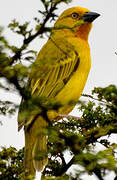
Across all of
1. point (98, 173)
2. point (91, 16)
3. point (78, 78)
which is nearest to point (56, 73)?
point (78, 78)

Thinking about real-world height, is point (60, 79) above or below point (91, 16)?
below

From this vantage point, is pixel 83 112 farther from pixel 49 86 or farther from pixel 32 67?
pixel 32 67

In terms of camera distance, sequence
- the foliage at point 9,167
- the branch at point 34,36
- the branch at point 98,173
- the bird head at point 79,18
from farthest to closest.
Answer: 1. the bird head at point 79,18
2. the foliage at point 9,167
3. the branch at point 98,173
4. the branch at point 34,36

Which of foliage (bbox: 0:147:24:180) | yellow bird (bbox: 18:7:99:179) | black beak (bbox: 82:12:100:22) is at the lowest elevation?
foliage (bbox: 0:147:24:180)

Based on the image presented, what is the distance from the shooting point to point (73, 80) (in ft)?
14.3

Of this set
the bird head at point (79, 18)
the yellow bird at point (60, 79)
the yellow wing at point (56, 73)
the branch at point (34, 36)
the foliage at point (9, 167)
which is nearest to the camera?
the branch at point (34, 36)

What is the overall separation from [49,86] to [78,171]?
6.74ft

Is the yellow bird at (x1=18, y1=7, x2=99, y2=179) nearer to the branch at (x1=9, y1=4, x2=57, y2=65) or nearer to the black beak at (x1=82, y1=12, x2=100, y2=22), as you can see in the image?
the black beak at (x1=82, y1=12, x2=100, y2=22)

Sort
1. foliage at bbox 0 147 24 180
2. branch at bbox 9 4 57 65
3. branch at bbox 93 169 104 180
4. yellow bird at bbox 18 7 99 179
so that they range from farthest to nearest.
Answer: yellow bird at bbox 18 7 99 179, foliage at bbox 0 147 24 180, branch at bbox 93 169 104 180, branch at bbox 9 4 57 65

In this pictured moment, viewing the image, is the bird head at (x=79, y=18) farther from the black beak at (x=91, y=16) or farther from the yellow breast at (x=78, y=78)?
the yellow breast at (x=78, y=78)

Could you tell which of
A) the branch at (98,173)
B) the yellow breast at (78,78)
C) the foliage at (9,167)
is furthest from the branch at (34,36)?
the yellow breast at (78,78)

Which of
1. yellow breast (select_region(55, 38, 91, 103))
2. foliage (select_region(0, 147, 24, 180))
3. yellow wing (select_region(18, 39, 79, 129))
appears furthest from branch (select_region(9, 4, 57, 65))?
yellow breast (select_region(55, 38, 91, 103))

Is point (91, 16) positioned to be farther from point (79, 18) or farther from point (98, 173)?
point (98, 173)

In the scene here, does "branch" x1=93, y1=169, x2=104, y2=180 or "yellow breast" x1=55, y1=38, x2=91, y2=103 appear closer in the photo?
"branch" x1=93, y1=169, x2=104, y2=180
